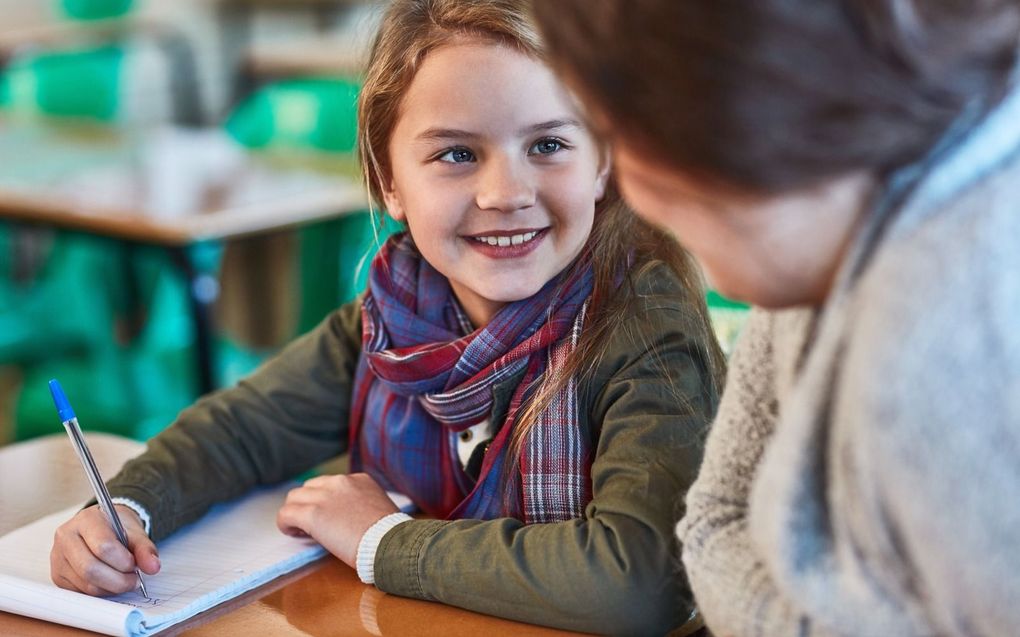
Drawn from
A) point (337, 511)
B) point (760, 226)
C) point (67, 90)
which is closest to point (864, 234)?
point (760, 226)

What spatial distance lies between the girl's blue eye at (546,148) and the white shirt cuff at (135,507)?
1.63ft

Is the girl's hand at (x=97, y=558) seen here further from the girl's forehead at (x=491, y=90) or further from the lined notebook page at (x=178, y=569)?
the girl's forehead at (x=491, y=90)

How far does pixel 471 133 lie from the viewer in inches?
46.4

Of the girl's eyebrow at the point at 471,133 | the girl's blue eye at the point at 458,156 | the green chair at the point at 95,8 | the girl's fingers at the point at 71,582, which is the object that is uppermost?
the green chair at the point at 95,8

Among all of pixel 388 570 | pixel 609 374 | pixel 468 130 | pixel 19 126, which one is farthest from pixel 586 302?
pixel 19 126

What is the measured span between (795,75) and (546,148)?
572 mm

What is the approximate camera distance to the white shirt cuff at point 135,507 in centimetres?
121

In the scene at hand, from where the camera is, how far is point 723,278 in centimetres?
74

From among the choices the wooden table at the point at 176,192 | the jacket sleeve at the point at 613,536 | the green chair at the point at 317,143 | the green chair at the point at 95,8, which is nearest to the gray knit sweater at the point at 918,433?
the jacket sleeve at the point at 613,536

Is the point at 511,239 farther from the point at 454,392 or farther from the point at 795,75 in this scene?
the point at 795,75

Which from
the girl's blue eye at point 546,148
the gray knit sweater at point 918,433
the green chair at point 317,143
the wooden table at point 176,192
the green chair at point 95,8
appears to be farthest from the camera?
the green chair at point 95,8

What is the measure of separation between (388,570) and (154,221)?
1800 mm

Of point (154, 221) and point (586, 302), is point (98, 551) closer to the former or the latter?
point (586, 302)

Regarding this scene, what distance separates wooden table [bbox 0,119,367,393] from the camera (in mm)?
2732
